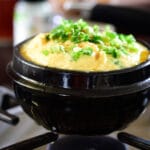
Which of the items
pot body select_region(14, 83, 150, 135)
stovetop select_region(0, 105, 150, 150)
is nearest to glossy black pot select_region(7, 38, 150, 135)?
pot body select_region(14, 83, 150, 135)

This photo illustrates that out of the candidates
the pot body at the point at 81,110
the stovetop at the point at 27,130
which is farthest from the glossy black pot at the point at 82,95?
the stovetop at the point at 27,130

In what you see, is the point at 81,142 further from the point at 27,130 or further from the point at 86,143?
the point at 27,130

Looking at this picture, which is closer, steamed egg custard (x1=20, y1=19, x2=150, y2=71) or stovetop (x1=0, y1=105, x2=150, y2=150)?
steamed egg custard (x1=20, y1=19, x2=150, y2=71)

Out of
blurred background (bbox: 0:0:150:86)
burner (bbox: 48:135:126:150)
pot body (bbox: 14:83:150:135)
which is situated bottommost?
blurred background (bbox: 0:0:150:86)

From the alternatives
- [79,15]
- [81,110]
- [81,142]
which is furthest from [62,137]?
[79,15]

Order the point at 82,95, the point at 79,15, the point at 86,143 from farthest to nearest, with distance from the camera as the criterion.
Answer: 1. the point at 79,15
2. the point at 86,143
3. the point at 82,95

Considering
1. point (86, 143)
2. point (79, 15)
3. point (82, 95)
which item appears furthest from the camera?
point (79, 15)

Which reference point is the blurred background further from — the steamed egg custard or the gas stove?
the steamed egg custard
